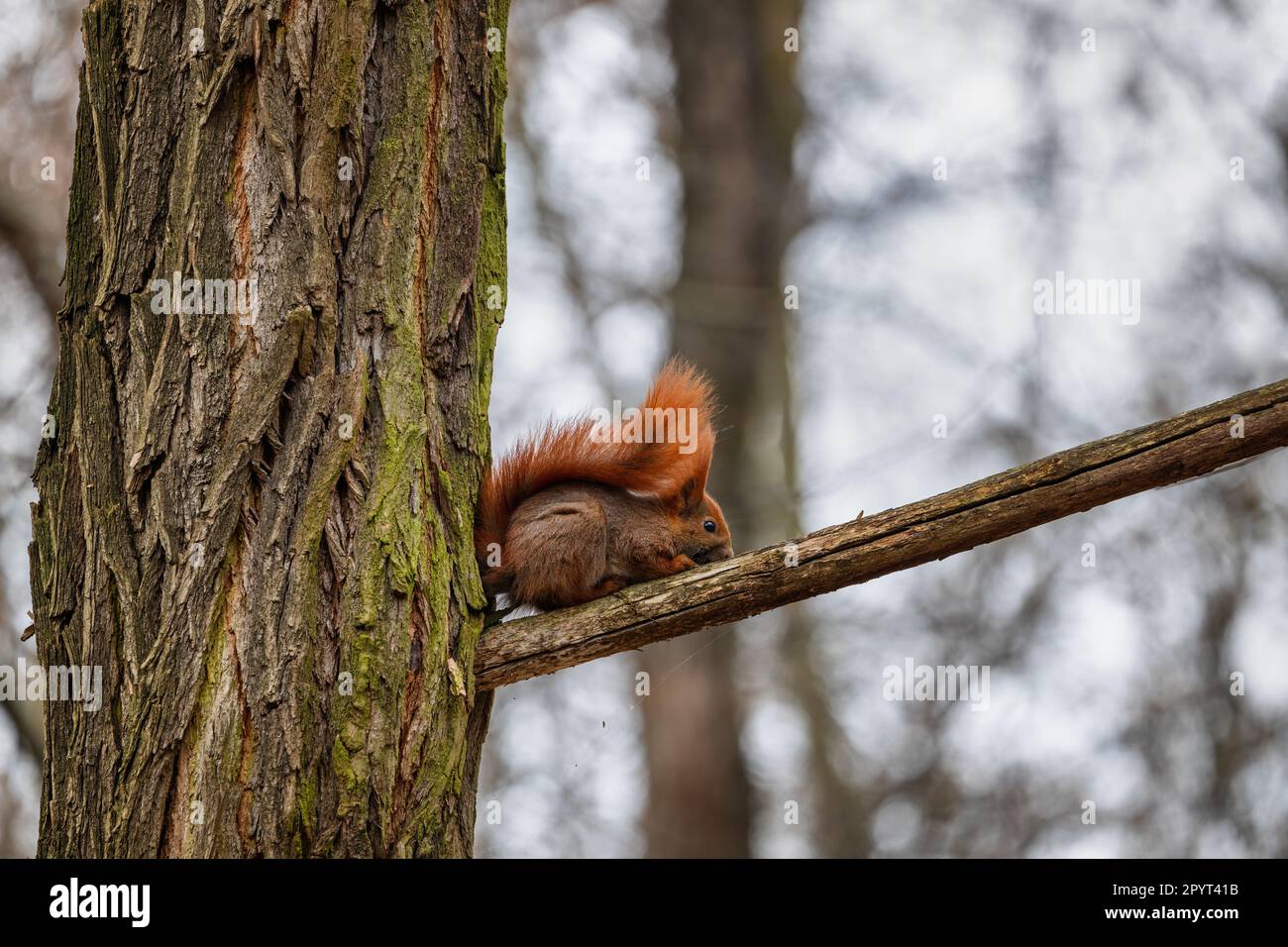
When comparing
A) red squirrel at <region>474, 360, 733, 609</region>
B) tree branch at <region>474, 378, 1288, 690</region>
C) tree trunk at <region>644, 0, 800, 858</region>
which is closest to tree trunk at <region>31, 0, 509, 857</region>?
tree branch at <region>474, 378, 1288, 690</region>

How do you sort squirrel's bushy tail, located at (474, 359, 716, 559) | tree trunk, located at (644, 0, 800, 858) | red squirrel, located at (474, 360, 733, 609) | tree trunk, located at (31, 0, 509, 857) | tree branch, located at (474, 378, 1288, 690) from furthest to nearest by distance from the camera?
tree trunk, located at (644, 0, 800, 858) < squirrel's bushy tail, located at (474, 359, 716, 559) < red squirrel, located at (474, 360, 733, 609) < tree branch, located at (474, 378, 1288, 690) < tree trunk, located at (31, 0, 509, 857)

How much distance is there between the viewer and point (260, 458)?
2.33 m

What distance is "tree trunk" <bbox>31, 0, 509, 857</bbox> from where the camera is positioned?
2.24 m

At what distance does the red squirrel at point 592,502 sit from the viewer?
10.3 feet

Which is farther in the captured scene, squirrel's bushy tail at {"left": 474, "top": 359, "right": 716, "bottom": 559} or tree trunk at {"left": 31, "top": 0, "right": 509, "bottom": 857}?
squirrel's bushy tail at {"left": 474, "top": 359, "right": 716, "bottom": 559}

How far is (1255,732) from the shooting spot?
735 centimetres

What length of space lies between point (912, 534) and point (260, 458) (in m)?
1.28


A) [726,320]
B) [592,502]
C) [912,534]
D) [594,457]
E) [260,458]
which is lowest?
[912,534]

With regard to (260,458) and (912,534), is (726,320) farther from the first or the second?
(260,458)

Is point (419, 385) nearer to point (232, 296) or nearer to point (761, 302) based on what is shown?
point (232, 296)

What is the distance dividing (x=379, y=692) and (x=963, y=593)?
21.6 ft

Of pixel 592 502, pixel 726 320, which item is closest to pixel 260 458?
pixel 592 502

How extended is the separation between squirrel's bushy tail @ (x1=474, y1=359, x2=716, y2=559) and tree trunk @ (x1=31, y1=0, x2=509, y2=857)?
2.13ft

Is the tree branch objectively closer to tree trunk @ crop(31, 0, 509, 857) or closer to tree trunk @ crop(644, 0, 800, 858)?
tree trunk @ crop(31, 0, 509, 857)
